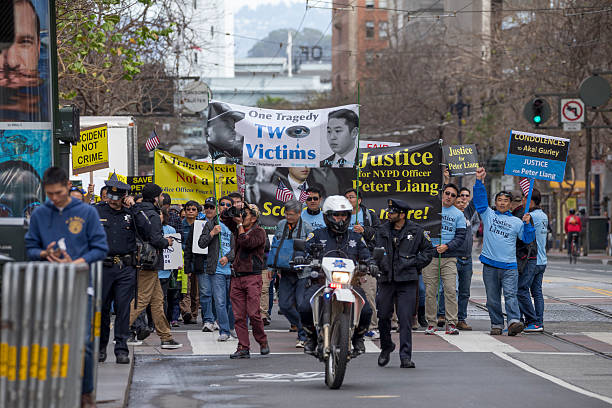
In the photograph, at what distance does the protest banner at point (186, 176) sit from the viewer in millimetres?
16984

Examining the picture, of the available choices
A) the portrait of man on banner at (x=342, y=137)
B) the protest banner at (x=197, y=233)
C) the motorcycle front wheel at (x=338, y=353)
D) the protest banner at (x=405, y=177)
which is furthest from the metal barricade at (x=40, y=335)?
the protest banner at (x=405, y=177)

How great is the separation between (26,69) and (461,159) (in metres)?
11.0

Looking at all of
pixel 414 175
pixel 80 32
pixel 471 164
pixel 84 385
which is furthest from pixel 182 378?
pixel 80 32

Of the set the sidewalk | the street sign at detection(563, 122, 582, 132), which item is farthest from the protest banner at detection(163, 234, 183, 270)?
the sidewalk

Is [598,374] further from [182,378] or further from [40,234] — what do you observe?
[40,234]

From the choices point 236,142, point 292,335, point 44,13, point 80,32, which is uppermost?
point 80,32

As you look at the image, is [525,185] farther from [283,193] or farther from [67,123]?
[67,123]

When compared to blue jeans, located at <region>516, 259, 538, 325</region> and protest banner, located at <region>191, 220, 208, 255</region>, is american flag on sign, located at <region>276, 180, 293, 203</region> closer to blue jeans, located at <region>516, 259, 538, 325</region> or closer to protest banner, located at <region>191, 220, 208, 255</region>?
protest banner, located at <region>191, 220, 208, 255</region>

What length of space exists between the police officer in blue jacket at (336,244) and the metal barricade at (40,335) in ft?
12.8

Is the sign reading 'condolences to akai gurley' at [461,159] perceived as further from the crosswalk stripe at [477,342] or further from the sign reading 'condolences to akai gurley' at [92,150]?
the sign reading 'condolences to akai gurley' at [92,150]

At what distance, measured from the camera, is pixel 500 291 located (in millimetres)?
15023

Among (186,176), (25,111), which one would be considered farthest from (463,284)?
(25,111)

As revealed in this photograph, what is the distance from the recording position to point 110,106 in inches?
1356

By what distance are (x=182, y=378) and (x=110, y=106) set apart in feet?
79.8
